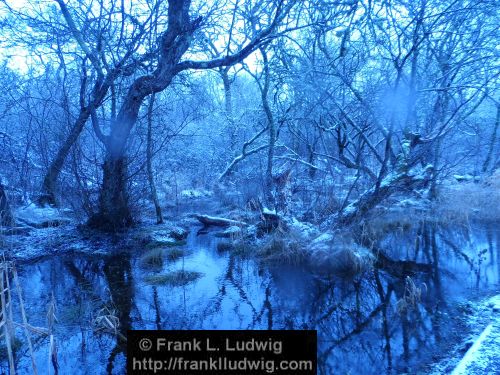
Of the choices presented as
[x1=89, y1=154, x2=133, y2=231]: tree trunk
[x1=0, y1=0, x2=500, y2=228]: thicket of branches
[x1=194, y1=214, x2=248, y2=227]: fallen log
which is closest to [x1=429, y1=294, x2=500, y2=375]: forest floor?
[x1=0, y1=0, x2=500, y2=228]: thicket of branches

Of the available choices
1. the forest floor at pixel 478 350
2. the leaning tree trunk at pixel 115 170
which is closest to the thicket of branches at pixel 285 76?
the leaning tree trunk at pixel 115 170

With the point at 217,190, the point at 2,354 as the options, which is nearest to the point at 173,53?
the point at 2,354

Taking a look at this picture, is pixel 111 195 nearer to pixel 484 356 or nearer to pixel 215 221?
pixel 215 221

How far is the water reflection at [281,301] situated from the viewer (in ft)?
13.6

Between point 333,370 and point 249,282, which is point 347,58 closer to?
point 249,282

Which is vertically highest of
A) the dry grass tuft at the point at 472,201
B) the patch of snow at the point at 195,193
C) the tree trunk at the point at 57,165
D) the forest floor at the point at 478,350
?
the tree trunk at the point at 57,165

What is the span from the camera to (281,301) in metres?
5.61

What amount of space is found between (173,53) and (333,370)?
7390mm

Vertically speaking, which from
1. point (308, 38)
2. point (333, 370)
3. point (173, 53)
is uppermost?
point (308, 38)

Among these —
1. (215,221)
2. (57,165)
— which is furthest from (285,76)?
(57,165)

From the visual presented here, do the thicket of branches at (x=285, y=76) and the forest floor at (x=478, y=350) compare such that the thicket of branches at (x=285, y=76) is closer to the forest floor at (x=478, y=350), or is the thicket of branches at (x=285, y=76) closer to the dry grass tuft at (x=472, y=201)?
the dry grass tuft at (x=472, y=201)

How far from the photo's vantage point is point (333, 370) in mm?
3859

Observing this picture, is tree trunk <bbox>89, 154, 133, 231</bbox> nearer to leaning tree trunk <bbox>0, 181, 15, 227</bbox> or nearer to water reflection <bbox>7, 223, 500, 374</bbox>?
water reflection <bbox>7, 223, 500, 374</bbox>

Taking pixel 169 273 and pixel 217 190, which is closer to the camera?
pixel 169 273
